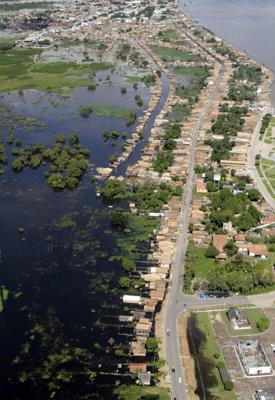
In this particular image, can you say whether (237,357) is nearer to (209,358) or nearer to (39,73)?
(209,358)

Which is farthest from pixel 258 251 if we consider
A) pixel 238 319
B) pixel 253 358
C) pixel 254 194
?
pixel 253 358

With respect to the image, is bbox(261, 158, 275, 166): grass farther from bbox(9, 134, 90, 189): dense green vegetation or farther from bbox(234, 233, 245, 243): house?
bbox(9, 134, 90, 189): dense green vegetation

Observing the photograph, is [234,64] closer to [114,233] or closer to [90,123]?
[90,123]

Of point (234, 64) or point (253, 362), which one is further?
point (234, 64)

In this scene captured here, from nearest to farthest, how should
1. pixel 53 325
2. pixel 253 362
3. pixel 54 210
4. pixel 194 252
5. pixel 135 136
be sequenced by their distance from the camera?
pixel 253 362, pixel 53 325, pixel 194 252, pixel 54 210, pixel 135 136

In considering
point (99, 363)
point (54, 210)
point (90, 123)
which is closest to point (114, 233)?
point (54, 210)

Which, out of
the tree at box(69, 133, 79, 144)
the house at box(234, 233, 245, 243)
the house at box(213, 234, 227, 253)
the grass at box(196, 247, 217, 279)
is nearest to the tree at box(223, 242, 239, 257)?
the house at box(213, 234, 227, 253)
